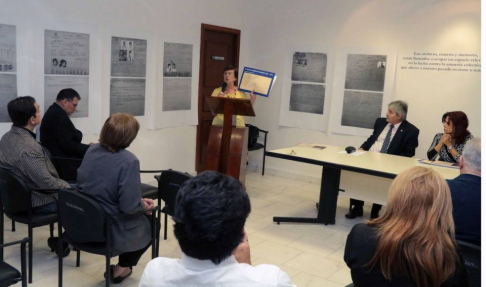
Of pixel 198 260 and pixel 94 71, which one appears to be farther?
pixel 94 71

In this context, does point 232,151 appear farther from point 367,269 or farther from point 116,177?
point 367,269

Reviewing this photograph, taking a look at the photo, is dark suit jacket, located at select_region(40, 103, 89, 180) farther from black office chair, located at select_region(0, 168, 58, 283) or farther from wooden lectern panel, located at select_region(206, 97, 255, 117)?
wooden lectern panel, located at select_region(206, 97, 255, 117)

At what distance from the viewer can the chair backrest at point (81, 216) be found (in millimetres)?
3104

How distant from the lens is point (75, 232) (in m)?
3.23

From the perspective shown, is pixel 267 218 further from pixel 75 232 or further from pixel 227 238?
pixel 227 238

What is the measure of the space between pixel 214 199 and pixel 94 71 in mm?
4615

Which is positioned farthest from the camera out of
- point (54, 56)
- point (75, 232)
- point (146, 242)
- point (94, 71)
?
point (94, 71)

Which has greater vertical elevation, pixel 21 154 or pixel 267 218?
pixel 21 154

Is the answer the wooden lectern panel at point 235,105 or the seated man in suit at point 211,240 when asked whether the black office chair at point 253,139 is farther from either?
the seated man in suit at point 211,240

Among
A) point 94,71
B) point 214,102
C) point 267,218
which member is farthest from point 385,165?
point 94,71

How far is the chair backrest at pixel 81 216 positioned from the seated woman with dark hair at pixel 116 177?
93 mm

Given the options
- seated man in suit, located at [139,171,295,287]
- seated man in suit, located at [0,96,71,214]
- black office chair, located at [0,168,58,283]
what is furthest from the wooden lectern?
seated man in suit, located at [139,171,295,287]

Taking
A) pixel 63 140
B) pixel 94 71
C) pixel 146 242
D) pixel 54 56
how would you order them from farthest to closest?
pixel 94 71 → pixel 54 56 → pixel 63 140 → pixel 146 242

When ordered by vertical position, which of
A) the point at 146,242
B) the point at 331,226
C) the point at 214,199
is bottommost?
the point at 331,226
